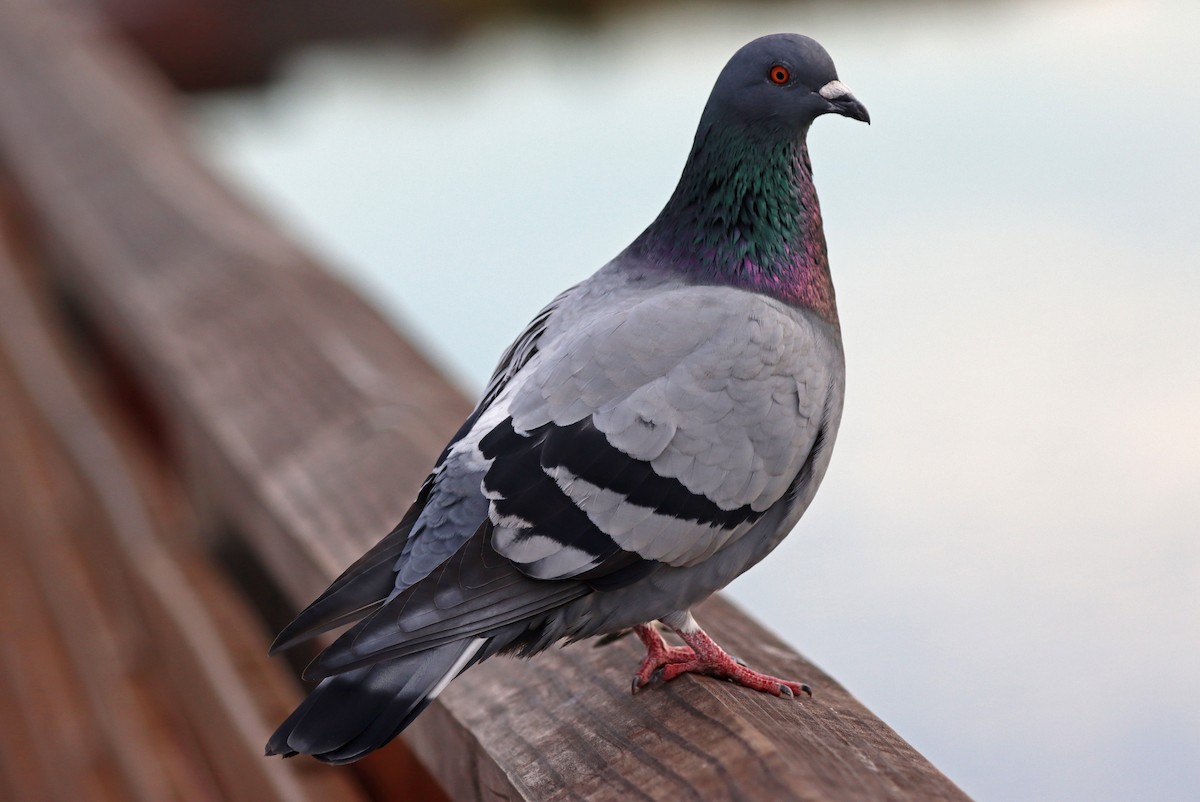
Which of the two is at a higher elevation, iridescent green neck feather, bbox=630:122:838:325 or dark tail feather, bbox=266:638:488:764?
iridescent green neck feather, bbox=630:122:838:325

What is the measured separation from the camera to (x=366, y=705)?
1.57m

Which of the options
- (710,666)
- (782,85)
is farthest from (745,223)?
(710,666)

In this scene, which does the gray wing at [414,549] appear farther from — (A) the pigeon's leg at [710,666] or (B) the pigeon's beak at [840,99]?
(B) the pigeon's beak at [840,99]

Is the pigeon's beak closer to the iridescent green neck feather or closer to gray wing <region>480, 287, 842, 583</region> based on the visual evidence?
the iridescent green neck feather

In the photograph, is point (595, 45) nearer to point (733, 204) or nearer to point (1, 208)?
point (1, 208)

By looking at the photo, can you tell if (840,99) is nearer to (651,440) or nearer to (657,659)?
(651,440)

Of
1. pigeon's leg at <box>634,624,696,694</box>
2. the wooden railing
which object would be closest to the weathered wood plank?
the wooden railing

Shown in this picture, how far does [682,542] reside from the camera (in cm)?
181

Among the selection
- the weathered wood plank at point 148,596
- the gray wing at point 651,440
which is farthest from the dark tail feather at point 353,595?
the weathered wood plank at point 148,596

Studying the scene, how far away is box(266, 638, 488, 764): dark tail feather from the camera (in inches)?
59.9

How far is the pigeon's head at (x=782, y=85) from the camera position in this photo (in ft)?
6.57

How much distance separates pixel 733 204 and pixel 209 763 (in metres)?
1.53

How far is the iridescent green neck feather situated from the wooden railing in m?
0.55

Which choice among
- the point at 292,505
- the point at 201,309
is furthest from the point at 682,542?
the point at 201,309
